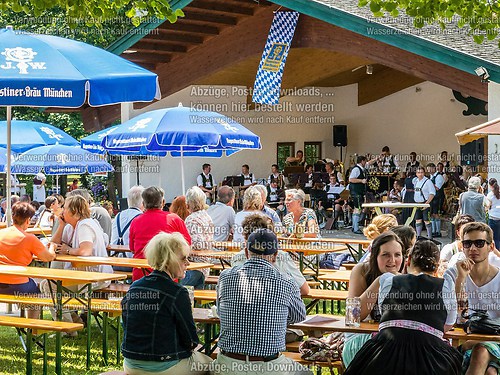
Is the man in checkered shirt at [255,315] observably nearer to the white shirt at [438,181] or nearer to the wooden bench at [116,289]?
the wooden bench at [116,289]

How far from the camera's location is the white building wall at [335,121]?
25.5m

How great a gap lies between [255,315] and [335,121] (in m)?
24.5

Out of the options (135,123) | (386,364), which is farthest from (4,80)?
(135,123)

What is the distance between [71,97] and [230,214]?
4.02 metres

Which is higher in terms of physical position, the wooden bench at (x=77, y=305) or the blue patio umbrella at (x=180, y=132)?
the blue patio umbrella at (x=180, y=132)

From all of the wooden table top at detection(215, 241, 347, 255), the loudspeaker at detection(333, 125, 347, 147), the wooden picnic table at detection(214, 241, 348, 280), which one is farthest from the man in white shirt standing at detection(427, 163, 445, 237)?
the wooden table top at detection(215, 241, 347, 255)

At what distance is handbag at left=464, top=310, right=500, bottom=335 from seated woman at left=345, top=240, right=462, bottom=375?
50 centimetres

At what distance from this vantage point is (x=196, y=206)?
10.5 metres

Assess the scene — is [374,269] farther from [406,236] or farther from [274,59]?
[274,59]

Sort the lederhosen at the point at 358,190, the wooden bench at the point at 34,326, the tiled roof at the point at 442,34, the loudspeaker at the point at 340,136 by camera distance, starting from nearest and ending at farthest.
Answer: the wooden bench at the point at 34,326 → the tiled roof at the point at 442,34 → the lederhosen at the point at 358,190 → the loudspeaker at the point at 340,136

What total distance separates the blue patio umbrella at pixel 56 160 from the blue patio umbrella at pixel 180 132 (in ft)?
14.3

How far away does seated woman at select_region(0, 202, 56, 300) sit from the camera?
8.74 m

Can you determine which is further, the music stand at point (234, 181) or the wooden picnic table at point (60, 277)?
the music stand at point (234, 181)

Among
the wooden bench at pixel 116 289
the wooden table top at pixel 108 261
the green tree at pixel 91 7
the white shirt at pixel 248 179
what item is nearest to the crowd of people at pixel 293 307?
the wooden table top at pixel 108 261
